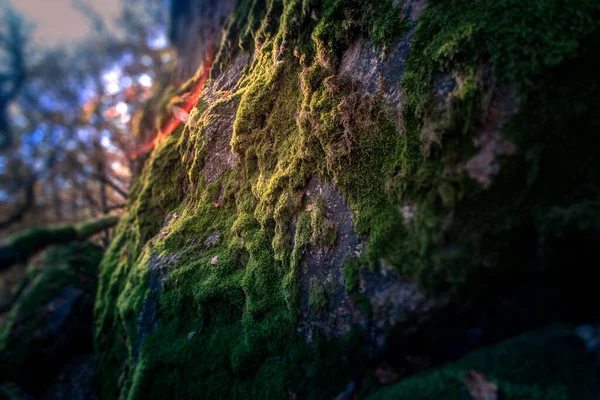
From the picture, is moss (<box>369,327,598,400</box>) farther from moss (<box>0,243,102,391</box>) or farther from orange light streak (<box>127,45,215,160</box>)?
moss (<box>0,243,102,391</box>)

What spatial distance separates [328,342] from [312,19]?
358 cm

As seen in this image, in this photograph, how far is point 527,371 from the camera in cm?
211

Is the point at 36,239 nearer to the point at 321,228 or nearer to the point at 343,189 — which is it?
the point at 321,228

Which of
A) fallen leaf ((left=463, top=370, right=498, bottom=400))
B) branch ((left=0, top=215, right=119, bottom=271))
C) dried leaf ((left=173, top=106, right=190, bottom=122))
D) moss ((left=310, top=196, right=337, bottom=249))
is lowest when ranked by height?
fallen leaf ((left=463, top=370, right=498, bottom=400))

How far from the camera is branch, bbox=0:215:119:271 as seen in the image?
21.7 feet

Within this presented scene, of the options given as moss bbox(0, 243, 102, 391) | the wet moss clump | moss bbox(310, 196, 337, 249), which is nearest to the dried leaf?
the wet moss clump

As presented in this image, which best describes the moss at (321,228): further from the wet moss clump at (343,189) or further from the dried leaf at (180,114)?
the dried leaf at (180,114)

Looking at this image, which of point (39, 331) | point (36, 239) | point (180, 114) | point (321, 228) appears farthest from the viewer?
point (36, 239)

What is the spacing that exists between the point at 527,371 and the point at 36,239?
351 inches

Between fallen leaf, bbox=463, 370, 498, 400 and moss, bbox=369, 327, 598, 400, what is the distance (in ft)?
0.09

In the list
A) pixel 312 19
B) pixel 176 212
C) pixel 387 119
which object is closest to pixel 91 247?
pixel 176 212

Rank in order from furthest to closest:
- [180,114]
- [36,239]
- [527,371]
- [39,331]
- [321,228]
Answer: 1. [36,239]
2. [180,114]
3. [39,331]
4. [321,228]
5. [527,371]

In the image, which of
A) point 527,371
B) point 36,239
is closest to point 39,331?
point 36,239

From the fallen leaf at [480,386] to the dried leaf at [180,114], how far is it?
5.54 metres
